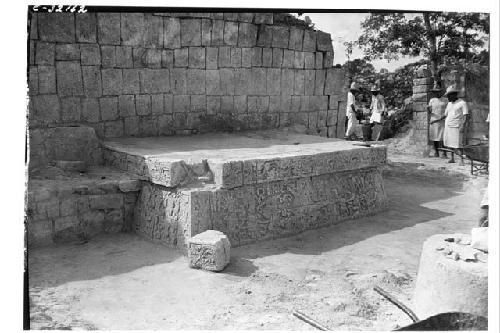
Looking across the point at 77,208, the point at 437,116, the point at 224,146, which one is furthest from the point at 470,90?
the point at 77,208

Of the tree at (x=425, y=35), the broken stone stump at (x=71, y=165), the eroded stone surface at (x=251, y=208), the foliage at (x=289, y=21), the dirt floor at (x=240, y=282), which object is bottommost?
the dirt floor at (x=240, y=282)

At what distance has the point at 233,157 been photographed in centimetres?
565

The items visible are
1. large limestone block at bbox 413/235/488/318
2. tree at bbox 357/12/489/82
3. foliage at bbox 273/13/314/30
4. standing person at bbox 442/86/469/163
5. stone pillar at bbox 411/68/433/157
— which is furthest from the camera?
stone pillar at bbox 411/68/433/157

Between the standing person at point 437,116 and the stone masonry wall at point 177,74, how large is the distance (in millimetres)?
3691

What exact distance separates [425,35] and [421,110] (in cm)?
788

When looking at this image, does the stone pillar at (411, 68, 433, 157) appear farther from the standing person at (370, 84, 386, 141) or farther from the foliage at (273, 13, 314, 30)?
the foliage at (273, 13, 314, 30)

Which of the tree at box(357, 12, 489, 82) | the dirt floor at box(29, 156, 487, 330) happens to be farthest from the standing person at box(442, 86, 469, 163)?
the dirt floor at box(29, 156, 487, 330)

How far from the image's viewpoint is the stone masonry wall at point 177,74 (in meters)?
6.18

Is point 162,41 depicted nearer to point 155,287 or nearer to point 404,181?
point 155,287

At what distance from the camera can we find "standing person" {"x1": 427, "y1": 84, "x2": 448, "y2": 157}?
12031 millimetres

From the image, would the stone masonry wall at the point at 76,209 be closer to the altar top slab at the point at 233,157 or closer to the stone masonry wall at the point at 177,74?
the altar top slab at the point at 233,157

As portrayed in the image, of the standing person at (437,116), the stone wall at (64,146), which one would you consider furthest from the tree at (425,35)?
the standing person at (437,116)

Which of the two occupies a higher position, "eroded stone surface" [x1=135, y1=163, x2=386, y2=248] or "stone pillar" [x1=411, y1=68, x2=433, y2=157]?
"stone pillar" [x1=411, y1=68, x2=433, y2=157]

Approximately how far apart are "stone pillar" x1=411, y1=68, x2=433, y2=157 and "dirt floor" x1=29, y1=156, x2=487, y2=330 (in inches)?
273
